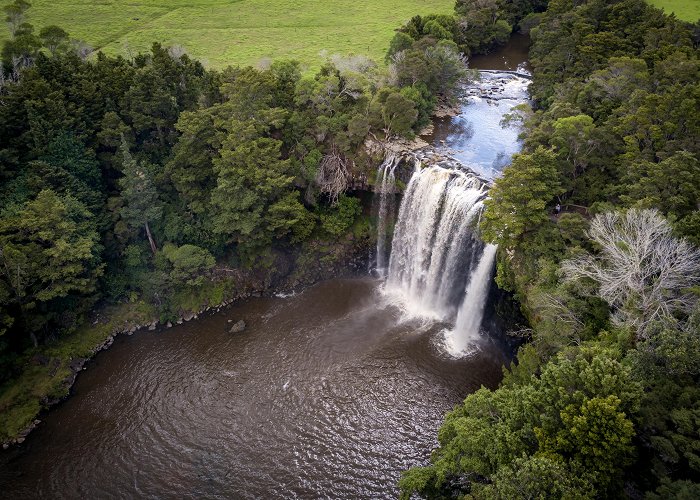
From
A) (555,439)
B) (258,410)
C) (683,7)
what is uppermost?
(683,7)

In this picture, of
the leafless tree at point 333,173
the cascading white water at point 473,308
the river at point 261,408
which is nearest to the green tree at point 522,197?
the cascading white water at point 473,308

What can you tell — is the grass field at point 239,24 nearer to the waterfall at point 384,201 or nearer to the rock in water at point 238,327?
the waterfall at point 384,201

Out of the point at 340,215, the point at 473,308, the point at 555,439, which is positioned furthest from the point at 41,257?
the point at 555,439

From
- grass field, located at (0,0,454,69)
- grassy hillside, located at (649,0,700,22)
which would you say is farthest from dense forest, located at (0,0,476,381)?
grassy hillside, located at (649,0,700,22)

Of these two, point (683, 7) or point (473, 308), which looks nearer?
point (473, 308)

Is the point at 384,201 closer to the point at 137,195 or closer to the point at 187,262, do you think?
the point at 187,262

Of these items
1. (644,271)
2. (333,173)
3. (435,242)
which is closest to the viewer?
(644,271)

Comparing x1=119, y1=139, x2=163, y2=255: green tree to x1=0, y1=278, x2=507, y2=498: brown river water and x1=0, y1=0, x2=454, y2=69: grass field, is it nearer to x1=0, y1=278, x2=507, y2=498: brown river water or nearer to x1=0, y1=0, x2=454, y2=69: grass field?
x1=0, y1=278, x2=507, y2=498: brown river water

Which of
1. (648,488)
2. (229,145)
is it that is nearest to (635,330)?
(648,488)
